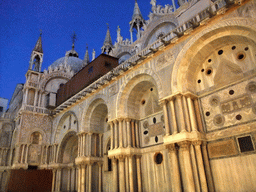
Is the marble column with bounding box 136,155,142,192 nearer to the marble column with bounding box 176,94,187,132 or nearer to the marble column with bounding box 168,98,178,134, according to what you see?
the marble column with bounding box 168,98,178,134

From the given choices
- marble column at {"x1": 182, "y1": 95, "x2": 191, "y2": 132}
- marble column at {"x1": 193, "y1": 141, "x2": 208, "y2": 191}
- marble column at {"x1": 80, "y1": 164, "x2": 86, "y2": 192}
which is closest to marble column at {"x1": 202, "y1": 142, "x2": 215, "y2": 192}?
marble column at {"x1": 193, "y1": 141, "x2": 208, "y2": 191}

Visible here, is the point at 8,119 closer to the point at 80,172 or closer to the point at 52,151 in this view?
the point at 52,151

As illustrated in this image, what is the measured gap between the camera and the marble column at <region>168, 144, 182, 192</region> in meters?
10.1

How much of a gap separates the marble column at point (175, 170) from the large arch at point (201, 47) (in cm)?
316

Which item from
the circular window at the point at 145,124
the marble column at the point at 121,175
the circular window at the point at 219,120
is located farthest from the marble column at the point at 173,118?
the marble column at the point at 121,175

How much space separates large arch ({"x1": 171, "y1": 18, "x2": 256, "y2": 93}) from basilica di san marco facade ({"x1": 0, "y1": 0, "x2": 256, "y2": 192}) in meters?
0.05

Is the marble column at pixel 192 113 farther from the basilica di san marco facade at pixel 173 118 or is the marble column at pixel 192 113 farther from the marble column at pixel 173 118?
the marble column at pixel 173 118

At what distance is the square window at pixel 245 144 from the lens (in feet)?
30.6

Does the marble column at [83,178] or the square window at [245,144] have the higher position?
the square window at [245,144]

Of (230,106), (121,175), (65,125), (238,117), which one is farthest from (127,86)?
(65,125)

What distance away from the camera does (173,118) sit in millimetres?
11164

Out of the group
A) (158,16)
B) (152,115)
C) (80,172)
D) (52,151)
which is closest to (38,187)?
(52,151)

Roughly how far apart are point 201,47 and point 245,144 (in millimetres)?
5407

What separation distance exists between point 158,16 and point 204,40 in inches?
560
